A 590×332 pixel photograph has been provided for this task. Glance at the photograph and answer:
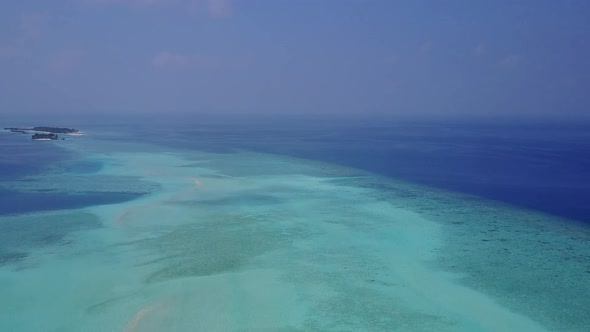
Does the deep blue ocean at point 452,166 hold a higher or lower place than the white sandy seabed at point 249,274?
higher

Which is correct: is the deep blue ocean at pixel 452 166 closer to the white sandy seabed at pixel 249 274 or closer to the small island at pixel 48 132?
the small island at pixel 48 132

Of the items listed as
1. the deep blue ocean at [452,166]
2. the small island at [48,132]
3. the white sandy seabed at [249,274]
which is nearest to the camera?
the white sandy seabed at [249,274]

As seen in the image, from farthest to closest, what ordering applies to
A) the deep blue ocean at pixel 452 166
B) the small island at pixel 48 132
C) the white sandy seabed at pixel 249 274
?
the small island at pixel 48 132, the deep blue ocean at pixel 452 166, the white sandy seabed at pixel 249 274

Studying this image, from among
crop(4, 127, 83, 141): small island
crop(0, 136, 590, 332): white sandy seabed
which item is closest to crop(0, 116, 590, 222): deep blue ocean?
crop(4, 127, 83, 141): small island

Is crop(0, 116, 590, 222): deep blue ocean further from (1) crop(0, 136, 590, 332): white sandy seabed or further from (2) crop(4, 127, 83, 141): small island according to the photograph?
(1) crop(0, 136, 590, 332): white sandy seabed

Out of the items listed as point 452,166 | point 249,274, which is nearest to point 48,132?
point 452,166

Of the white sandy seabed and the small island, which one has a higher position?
the small island

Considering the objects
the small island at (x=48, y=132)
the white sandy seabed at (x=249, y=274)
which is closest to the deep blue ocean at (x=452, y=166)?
the small island at (x=48, y=132)

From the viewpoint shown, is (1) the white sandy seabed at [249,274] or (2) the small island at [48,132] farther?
(2) the small island at [48,132]
